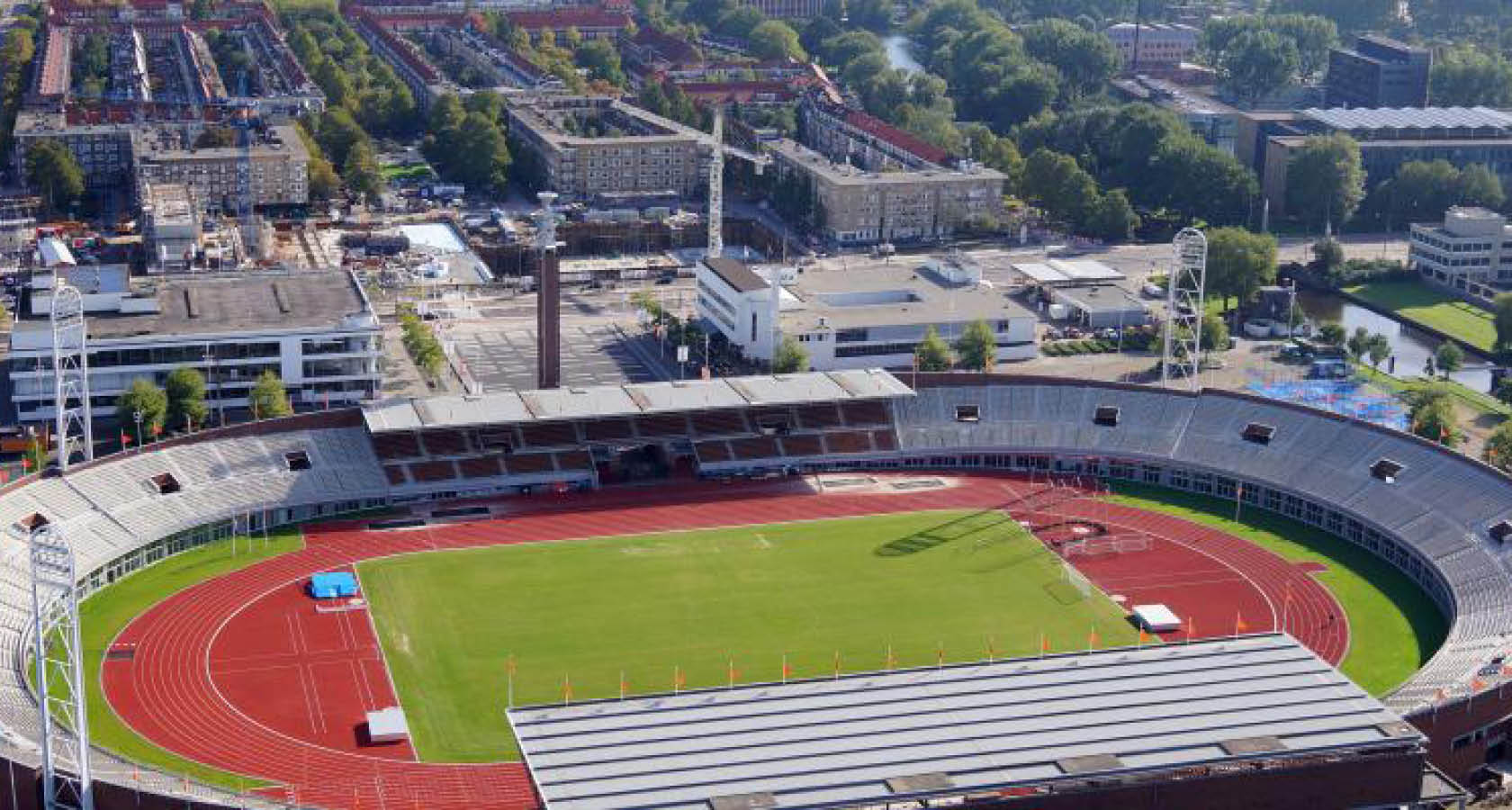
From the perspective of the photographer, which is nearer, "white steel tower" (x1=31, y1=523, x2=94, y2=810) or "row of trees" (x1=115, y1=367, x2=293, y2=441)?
"white steel tower" (x1=31, y1=523, x2=94, y2=810)

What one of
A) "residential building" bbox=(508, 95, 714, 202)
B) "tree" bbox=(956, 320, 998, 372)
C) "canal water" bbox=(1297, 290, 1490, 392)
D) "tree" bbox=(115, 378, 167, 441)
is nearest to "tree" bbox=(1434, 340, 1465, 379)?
"canal water" bbox=(1297, 290, 1490, 392)

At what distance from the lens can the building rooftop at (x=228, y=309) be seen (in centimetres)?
9619

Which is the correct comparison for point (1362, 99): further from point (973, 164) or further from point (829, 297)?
point (829, 297)

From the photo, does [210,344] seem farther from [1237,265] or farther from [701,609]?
[1237,265]

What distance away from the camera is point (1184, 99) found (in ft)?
591

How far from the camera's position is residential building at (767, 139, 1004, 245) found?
137m

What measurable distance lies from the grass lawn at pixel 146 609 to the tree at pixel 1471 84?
127m

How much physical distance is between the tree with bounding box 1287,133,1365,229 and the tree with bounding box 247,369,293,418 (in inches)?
3102

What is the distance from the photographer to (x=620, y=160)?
486 ft

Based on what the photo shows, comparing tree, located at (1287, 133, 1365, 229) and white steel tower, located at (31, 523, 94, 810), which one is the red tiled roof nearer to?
tree, located at (1287, 133, 1365, 229)

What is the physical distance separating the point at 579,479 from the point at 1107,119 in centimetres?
8045

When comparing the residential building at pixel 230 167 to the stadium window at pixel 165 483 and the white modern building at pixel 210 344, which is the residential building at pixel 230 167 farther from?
the stadium window at pixel 165 483

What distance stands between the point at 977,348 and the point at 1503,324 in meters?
30.1

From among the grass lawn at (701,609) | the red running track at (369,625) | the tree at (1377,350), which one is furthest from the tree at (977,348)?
the grass lawn at (701,609)
